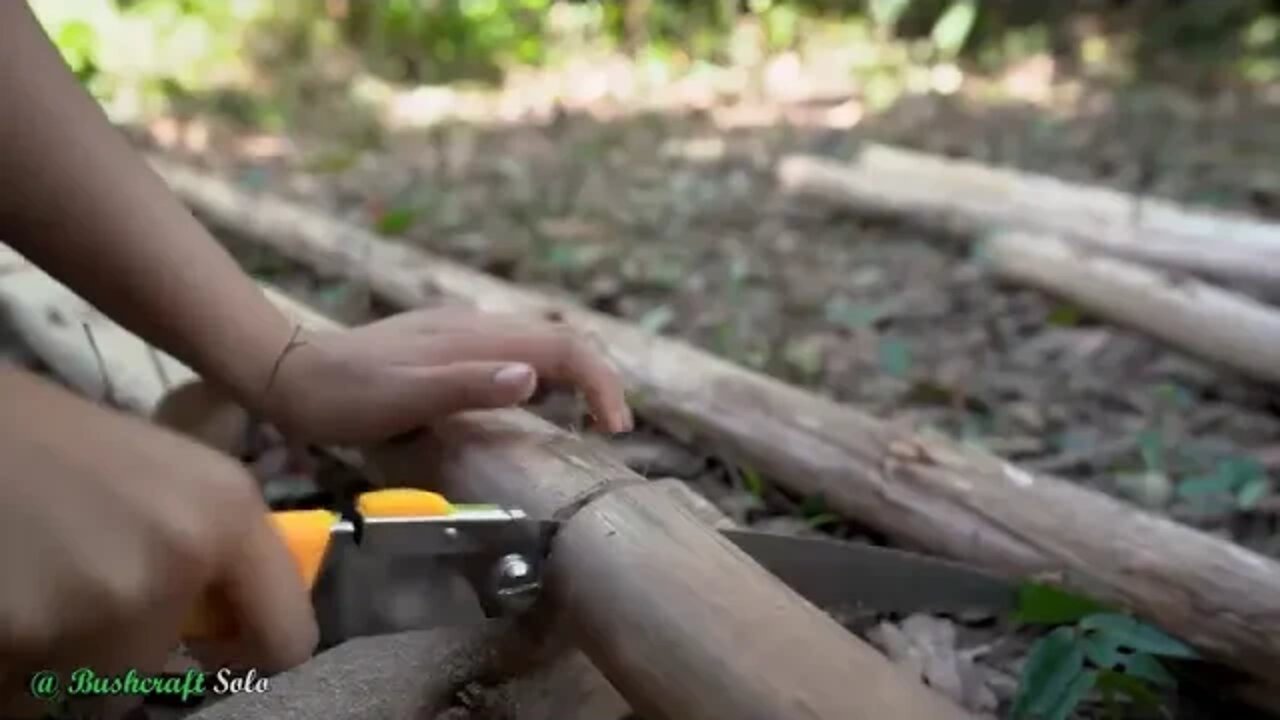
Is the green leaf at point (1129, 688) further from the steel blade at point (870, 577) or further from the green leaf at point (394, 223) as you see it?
the green leaf at point (394, 223)

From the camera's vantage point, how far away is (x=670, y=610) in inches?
33.9

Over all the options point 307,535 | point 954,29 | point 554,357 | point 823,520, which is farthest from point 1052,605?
point 954,29

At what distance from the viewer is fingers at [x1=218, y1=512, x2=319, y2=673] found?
2.18 ft

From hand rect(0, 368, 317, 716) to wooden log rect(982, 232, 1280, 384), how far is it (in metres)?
1.76

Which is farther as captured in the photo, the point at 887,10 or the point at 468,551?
the point at 887,10

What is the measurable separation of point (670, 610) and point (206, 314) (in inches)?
18.6

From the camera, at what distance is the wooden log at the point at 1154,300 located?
2.10 metres

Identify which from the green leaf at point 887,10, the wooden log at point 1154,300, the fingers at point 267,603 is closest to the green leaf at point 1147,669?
the fingers at point 267,603

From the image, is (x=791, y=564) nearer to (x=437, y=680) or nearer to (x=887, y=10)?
(x=437, y=680)

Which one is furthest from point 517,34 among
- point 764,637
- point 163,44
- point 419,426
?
point 764,637

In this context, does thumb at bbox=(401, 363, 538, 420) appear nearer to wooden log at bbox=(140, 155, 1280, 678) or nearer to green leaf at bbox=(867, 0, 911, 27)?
wooden log at bbox=(140, 155, 1280, 678)

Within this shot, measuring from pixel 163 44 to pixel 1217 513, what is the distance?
419 centimetres

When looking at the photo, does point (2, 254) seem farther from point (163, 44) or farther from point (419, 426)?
point (163, 44)

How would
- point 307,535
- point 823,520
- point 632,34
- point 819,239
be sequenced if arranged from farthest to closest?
point 632,34 → point 819,239 → point 823,520 → point 307,535
